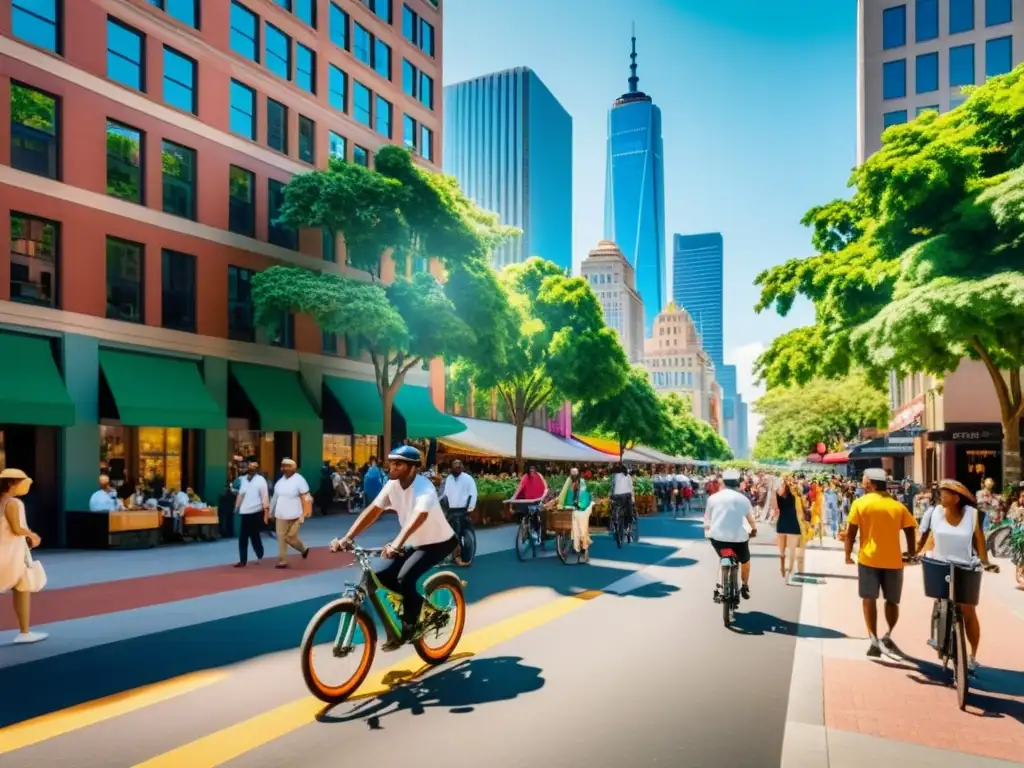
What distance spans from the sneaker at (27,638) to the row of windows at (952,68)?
2078 inches

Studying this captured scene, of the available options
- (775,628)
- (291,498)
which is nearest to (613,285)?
(291,498)

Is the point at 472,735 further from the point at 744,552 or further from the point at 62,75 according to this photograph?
the point at 62,75

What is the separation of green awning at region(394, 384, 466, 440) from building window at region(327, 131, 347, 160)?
890 cm

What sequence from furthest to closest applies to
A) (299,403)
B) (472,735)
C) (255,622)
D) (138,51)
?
(299,403) → (138,51) → (255,622) → (472,735)

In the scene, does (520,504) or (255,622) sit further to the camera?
(520,504)

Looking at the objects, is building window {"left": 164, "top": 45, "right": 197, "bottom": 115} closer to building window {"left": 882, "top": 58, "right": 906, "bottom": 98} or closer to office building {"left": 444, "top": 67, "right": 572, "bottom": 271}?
building window {"left": 882, "top": 58, "right": 906, "bottom": 98}

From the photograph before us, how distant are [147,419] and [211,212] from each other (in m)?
6.88

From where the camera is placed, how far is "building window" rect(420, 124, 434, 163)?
37938 mm

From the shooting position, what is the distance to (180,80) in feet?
81.3

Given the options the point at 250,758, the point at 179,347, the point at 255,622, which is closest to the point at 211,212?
the point at 179,347

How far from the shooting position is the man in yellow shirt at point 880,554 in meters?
8.01

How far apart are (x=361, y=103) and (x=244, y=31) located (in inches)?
263

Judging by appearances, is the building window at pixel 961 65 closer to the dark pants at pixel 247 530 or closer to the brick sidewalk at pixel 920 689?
the brick sidewalk at pixel 920 689

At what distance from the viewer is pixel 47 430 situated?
67.2ft
